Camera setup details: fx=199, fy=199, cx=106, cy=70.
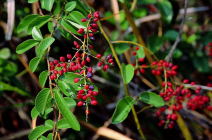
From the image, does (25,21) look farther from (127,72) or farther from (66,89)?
(127,72)

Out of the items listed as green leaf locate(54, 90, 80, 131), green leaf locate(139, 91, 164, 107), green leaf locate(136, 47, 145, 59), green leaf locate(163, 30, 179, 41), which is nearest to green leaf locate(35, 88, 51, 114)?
green leaf locate(54, 90, 80, 131)

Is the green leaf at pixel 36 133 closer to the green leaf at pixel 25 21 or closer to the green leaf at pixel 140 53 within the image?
the green leaf at pixel 25 21

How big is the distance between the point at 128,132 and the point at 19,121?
1018mm

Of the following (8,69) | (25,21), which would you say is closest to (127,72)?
(25,21)

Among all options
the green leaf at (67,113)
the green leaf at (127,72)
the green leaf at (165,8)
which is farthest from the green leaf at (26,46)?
the green leaf at (165,8)

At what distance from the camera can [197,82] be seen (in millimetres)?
1990

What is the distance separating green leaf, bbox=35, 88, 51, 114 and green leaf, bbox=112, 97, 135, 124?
1.01ft

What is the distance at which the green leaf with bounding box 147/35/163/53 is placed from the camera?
1362mm

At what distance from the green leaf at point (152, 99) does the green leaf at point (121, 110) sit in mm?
77

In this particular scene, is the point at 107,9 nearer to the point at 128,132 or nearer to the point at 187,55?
the point at 187,55

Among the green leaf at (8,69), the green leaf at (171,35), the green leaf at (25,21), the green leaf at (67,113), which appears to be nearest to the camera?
the green leaf at (67,113)

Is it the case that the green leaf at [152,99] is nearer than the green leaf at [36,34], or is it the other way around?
the green leaf at [36,34]

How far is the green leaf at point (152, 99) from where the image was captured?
100cm

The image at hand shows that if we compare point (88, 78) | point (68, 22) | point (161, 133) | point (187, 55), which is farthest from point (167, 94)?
point (161, 133)
